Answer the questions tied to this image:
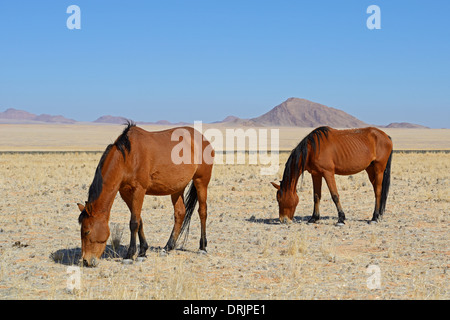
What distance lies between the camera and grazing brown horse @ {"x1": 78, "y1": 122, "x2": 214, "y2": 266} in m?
7.36

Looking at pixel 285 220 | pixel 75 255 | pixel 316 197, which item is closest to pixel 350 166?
pixel 316 197

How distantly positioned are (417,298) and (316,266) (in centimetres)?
194

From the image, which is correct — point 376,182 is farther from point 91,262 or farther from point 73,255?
point 91,262

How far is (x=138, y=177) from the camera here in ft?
25.6

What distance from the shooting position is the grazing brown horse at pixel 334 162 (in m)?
11.9

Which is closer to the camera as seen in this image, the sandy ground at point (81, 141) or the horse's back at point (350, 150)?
the horse's back at point (350, 150)

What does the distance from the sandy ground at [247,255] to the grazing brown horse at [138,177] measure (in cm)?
52

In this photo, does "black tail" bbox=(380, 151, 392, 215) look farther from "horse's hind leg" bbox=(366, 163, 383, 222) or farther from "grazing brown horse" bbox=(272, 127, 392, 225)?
"horse's hind leg" bbox=(366, 163, 383, 222)

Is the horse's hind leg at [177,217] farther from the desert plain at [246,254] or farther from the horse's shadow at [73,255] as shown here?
the horse's shadow at [73,255]

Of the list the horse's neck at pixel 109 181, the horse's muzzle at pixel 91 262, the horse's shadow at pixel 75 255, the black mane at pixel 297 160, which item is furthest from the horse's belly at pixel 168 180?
the black mane at pixel 297 160

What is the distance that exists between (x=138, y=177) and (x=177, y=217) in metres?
1.57

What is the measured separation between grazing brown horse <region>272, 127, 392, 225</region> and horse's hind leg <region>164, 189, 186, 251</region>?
319 centimetres
